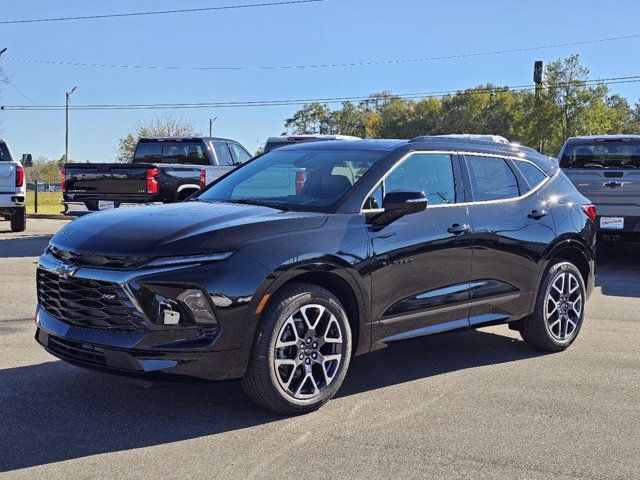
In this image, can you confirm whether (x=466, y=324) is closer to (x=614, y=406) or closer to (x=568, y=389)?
(x=568, y=389)

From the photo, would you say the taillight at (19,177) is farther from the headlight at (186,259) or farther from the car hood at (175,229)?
the headlight at (186,259)

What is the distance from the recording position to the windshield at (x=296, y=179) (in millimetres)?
5098

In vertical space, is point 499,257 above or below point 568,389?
above

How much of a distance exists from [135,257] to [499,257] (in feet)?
9.70

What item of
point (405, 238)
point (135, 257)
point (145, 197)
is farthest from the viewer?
point (145, 197)

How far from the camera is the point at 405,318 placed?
16.7 feet

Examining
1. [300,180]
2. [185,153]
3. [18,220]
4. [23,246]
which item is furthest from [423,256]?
[18,220]

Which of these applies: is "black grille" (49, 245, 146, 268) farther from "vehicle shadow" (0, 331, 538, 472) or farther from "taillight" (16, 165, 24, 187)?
"taillight" (16, 165, 24, 187)

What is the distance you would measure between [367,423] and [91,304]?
5.84 feet

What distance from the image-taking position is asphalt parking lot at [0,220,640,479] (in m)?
3.76

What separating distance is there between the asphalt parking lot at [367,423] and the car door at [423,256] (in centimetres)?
52

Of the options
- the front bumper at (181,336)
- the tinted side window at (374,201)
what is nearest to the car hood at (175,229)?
the front bumper at (181,336)

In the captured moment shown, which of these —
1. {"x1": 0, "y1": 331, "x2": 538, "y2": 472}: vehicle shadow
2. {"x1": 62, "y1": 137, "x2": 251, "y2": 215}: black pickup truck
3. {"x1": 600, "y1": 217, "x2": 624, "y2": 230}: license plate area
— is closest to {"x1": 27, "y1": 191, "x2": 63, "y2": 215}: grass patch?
{"x1": 62, "y1": 137, "x2": 251, "y2": 215}: black pickup truck

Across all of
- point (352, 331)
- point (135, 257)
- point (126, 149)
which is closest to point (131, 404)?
point (135, 257)
